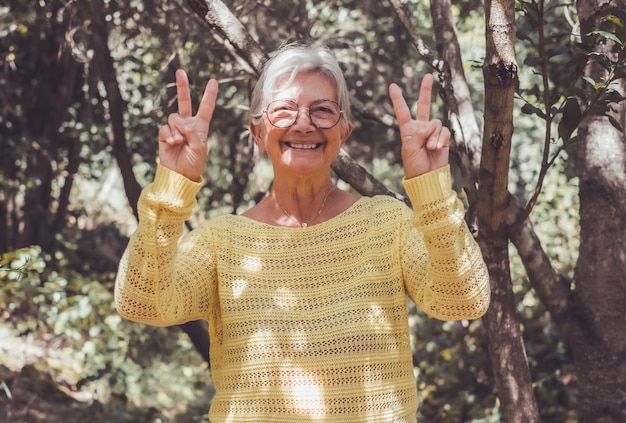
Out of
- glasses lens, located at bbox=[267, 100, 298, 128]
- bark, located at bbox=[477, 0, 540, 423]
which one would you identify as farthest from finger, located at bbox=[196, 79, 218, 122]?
bark, located at bbox=[477, 0, 540, 423]

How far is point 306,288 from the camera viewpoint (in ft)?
7.40

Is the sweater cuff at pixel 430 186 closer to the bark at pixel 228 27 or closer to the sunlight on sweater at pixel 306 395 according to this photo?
the sunlight on sweater at pixel 306 395

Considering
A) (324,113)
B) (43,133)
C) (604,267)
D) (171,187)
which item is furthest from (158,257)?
(43,133)

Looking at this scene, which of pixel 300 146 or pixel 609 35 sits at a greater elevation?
pixel 609 35

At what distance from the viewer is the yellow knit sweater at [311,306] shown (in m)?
2.13

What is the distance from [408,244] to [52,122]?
12.3 ft

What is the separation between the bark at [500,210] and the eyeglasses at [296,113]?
431 mm

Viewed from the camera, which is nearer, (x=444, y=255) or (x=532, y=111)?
(x=444, y=255)

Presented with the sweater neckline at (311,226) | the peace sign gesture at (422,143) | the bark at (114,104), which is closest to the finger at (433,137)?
the peace sign gesture at (422,143)

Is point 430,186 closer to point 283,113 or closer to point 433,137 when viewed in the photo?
point 433,137

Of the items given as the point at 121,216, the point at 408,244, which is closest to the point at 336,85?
the point at 408,244

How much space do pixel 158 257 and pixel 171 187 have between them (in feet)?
0.53

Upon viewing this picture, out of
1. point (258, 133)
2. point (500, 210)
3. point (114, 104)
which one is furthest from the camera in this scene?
point (114, 104)

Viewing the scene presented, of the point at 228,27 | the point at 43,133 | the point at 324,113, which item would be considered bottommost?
the point at 324,113
